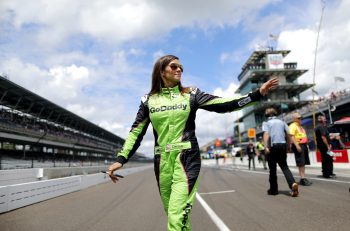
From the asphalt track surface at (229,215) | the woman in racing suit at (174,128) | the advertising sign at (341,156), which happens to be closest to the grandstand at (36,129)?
the asphalt track surface at (229,215)

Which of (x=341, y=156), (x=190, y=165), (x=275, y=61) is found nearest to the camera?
(x=190, y=165)

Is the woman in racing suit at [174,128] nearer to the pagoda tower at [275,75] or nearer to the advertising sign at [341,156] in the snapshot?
the advertising sign at [341,156]

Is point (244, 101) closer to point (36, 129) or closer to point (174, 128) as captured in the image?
point (174, 128)

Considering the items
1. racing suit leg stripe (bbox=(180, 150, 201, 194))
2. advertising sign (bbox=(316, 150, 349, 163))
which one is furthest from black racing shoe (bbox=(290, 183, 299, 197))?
advertising sign (bbox=(316, 150, 349, 163))

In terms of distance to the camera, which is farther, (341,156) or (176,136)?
(341,156)

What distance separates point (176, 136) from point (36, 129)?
42435mm

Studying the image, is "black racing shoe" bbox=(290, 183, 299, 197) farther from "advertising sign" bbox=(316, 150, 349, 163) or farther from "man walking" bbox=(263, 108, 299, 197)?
"advertising sign" bbox=(316, 150, 349, 163)

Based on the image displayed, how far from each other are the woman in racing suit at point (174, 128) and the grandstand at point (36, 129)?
18.4 meters

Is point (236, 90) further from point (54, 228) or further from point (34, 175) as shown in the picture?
point (54, 228)

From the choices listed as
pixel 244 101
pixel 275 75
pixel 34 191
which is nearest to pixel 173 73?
pixel 244 101

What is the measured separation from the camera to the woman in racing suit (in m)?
2.77

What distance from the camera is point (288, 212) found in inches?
226

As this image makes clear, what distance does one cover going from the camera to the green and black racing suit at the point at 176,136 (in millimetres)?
2775

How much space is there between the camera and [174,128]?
115 inches
